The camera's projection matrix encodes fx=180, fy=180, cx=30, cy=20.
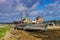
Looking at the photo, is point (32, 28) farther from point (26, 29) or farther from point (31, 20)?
point (31, 20)

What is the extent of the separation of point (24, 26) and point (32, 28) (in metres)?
5.02

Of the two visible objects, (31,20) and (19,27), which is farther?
(31,20)

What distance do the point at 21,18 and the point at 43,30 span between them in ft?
83.1

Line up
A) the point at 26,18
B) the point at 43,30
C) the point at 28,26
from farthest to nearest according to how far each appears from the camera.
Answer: the point at 26,18 → the point at 28,26 → the point at 43,30

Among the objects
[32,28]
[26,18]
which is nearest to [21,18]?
[26,18]

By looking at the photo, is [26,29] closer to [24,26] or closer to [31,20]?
[24,26]

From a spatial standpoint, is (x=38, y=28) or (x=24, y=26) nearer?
(x=38, y=28)

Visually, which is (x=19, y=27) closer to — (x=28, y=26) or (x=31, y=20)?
(x=28, y=26)

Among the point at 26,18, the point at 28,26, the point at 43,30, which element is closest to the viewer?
the point at 43,30

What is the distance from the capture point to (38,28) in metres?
58.7

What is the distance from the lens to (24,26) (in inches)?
2506

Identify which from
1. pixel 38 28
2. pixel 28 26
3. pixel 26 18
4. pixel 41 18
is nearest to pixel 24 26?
pixel 28 26

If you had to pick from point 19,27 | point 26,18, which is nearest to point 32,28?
point 19,27

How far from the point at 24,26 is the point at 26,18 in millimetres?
17232
